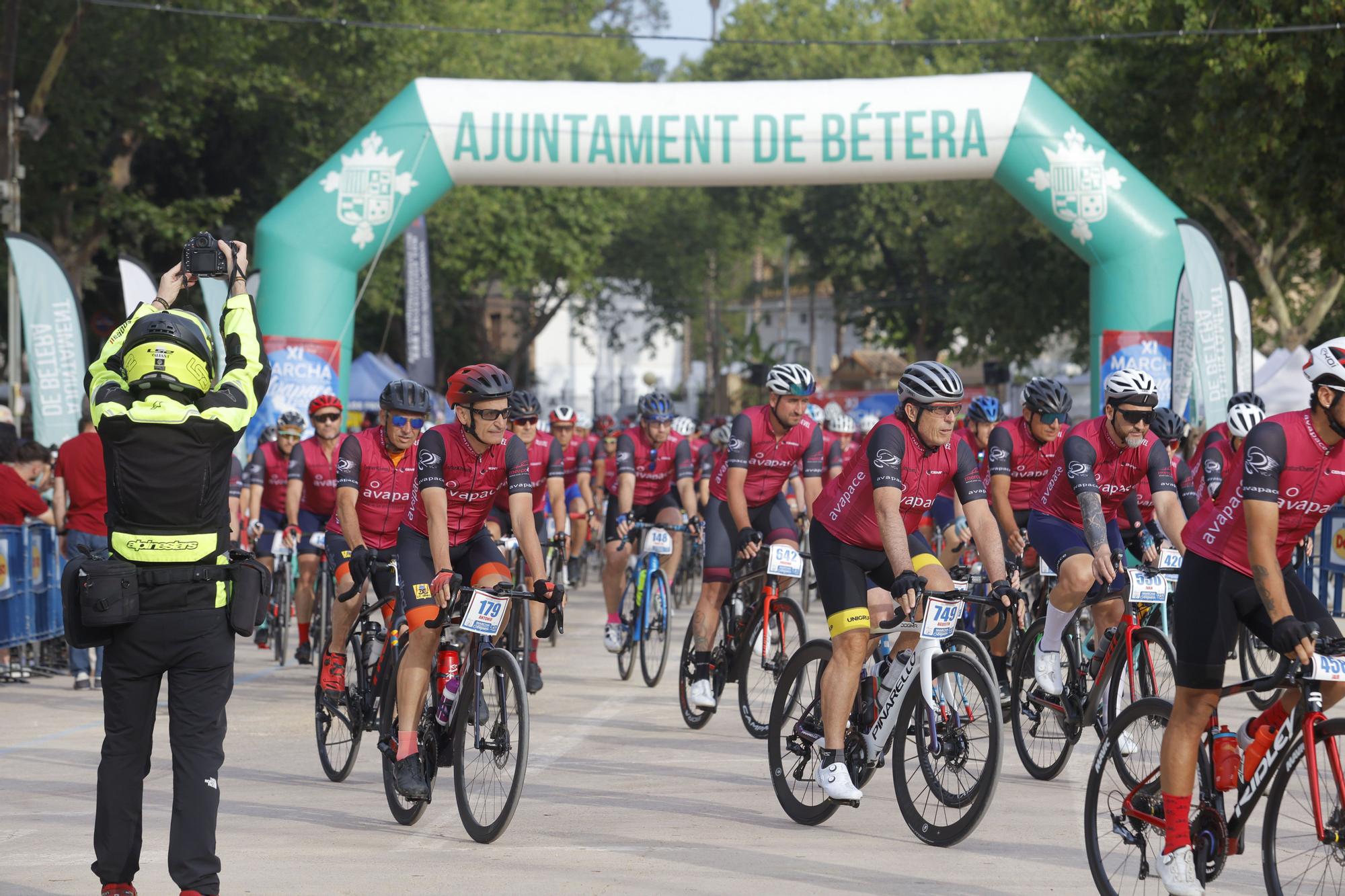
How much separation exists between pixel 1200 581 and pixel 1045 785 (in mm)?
3004

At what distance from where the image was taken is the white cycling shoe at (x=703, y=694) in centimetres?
1001

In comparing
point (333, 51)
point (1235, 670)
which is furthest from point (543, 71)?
point (1235, 670)

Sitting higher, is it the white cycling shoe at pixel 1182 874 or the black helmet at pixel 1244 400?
the black helmet at pixel 1244 400

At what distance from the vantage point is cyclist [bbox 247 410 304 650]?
527 inches

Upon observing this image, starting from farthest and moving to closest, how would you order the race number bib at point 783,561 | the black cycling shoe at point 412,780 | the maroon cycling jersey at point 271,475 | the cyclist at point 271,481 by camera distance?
1. the maroon cycling jersey at point 271,475
2. the cyclist at point 271,481
3. the race number bib at point 783,561
4. the black cycling shoe at point 412,780

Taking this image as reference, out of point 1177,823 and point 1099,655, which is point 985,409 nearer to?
point 1099,655

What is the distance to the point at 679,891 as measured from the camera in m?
6.10

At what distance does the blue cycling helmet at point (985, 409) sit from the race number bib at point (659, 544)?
2.61 metres

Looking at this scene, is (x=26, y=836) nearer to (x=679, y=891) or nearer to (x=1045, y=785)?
(x=679, y=891)

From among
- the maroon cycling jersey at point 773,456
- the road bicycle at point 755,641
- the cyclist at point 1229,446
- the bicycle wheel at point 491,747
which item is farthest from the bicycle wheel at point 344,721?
the cyclist at point 1229,446

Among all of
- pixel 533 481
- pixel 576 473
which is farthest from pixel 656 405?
pixel 576 473

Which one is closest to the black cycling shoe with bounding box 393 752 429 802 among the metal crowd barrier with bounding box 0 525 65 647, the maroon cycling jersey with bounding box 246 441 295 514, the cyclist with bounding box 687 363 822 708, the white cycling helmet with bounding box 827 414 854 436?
the cyclist with bounding box 687 363 822 708

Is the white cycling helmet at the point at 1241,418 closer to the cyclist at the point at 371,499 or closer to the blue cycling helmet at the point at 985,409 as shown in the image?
the blue cycling helmet at the point at 985,409

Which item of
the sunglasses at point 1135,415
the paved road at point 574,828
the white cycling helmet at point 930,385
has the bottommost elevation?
the paved road at point 574,828
